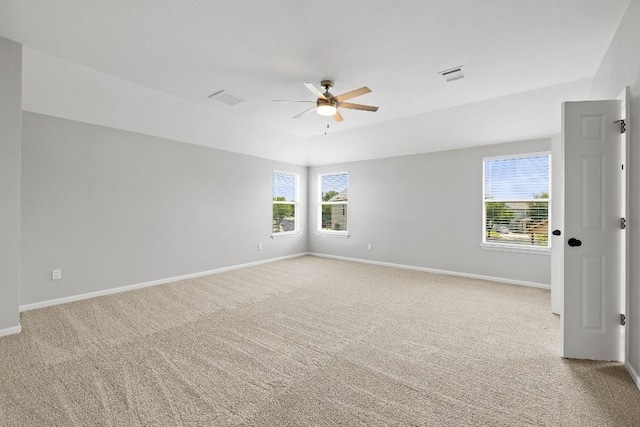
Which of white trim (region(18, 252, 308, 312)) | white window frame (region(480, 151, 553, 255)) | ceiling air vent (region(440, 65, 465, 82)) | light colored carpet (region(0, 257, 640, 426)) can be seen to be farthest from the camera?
white window frame (region(480, 151, 553, 255))

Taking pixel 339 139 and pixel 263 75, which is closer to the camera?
pixel 263 75

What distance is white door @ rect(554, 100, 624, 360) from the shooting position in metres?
2.43

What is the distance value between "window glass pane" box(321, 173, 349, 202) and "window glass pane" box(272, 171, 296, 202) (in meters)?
0.79

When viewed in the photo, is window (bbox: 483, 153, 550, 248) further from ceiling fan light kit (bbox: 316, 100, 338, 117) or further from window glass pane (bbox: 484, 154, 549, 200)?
ceiling fan light kit (bbox: 316, 100, 338, 117)

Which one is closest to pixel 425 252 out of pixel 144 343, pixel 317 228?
pixel 317 228

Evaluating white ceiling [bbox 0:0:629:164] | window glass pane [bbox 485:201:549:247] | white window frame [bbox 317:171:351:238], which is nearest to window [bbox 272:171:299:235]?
white window frame [bbox 317:171:351:238]

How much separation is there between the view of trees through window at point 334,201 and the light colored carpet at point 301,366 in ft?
11.4

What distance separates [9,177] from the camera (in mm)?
2926

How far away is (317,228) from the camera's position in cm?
781

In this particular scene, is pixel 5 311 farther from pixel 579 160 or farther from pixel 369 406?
pixel 579 160

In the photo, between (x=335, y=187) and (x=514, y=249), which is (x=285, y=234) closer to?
(x=335, y=187)

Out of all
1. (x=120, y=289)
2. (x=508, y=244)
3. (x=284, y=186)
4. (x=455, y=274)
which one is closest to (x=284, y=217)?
(x=284, y=186)

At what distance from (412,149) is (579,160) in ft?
11.7

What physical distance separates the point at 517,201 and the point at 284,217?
4.90 metres
